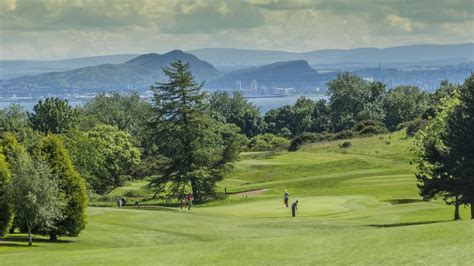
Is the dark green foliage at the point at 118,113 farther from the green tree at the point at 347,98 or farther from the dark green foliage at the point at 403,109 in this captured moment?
the dark green foliage at the point at 403,109

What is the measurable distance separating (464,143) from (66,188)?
2195 centimetres

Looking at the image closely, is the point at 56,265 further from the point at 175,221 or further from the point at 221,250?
the point at 175,221

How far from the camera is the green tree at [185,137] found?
69000 millimetres

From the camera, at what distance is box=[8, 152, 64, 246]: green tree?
34.4 metres

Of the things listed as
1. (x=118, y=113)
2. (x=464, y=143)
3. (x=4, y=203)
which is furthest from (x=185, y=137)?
(x=118, y=113)

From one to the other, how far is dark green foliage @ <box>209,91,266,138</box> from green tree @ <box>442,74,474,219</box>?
452 feet

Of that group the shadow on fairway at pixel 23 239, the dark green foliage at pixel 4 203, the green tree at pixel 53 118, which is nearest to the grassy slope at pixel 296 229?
the shadow on fairway at pixel 23 239

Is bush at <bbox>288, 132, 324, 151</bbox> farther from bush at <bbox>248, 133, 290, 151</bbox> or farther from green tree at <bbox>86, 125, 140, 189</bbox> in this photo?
green tree at <bbox>86, 125, 140, 189</bbox>

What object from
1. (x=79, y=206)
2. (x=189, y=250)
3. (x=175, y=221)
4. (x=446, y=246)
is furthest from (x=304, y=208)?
(x=446, y=246)

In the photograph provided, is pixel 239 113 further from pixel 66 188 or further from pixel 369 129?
pixel 66 188

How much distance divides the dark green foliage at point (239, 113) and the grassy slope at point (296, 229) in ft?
293

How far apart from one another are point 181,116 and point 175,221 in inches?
1052

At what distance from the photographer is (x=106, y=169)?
3834 inches

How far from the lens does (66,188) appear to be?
37062 millimetres
